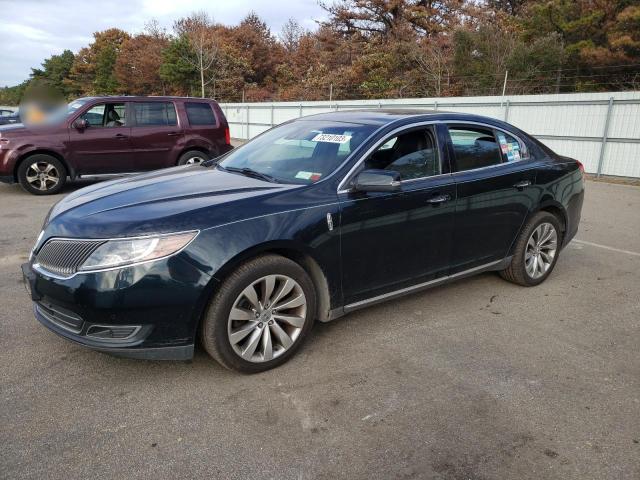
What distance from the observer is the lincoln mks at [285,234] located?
2807 millimetres

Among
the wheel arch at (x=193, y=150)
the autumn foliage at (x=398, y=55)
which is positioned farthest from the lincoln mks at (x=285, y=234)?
the autumn foliage at (x=398, y=55)

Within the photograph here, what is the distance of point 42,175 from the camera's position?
29.6ft

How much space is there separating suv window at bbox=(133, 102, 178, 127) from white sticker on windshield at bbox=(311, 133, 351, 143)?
6.63 metres

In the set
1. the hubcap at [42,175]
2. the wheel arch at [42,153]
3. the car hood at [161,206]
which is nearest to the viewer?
the car hood at [161,206]

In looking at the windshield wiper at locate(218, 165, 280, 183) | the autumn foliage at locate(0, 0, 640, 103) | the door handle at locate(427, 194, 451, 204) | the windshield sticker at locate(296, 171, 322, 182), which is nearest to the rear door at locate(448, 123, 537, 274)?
the door handle at locate(427, 194, 451, 204)

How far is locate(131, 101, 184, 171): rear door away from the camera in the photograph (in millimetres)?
9500

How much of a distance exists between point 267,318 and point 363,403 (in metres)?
0.76

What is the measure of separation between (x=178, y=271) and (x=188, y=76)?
4234cm

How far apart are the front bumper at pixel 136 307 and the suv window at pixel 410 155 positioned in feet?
5.38

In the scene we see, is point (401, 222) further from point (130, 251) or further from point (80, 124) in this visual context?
point (80, 124)

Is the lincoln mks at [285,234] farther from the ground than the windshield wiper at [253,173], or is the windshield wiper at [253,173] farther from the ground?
the windshield wiper at [253,173]

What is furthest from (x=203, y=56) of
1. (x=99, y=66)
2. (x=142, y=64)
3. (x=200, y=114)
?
(x=200, y=114)

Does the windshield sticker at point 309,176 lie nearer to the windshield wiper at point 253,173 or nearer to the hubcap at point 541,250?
the windshield wiper at point 253,173

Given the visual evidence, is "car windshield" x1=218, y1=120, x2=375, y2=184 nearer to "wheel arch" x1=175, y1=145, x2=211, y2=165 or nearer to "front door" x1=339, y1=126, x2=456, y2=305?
"front door" x1=339, y1=126, x2=456, y2=305
